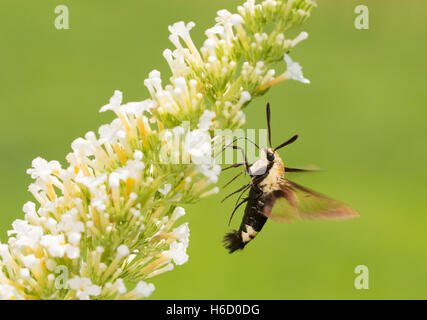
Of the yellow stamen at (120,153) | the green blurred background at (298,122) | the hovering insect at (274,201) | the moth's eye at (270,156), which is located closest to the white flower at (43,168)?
the yellow stamen at (120,153)

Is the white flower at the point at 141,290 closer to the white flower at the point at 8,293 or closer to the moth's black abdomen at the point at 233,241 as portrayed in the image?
the white flower at the point at 8,293

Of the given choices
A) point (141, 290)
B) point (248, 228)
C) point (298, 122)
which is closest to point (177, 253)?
point (141, 290)

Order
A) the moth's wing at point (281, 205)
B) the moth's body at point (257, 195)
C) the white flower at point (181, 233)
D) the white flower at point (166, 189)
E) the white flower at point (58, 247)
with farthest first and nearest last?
the moth's body at point (257, 195) → the moth's wing at point (281, 205) → the white flower at point (181, 233) → the white flower at point (166, 189) → the white flower at point (58, 247)

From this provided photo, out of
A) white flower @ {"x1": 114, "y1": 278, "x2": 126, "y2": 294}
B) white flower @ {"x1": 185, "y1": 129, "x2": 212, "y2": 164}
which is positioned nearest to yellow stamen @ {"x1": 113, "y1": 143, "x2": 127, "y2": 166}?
white flower @ {"x1": 185, "y1": 129, "x2": 212, "y2": 164}

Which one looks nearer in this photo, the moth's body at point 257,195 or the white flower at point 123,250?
the white flower at point 123,250

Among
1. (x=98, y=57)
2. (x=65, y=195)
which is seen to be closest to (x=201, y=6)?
(x=98, y=57)

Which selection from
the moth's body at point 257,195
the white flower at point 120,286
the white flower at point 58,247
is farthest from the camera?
the moth's body at point 257,195

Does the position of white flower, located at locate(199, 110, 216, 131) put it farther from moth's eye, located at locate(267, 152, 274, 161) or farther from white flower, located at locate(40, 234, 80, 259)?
moth's eye, located at locate(267, 152, 274, 161)
